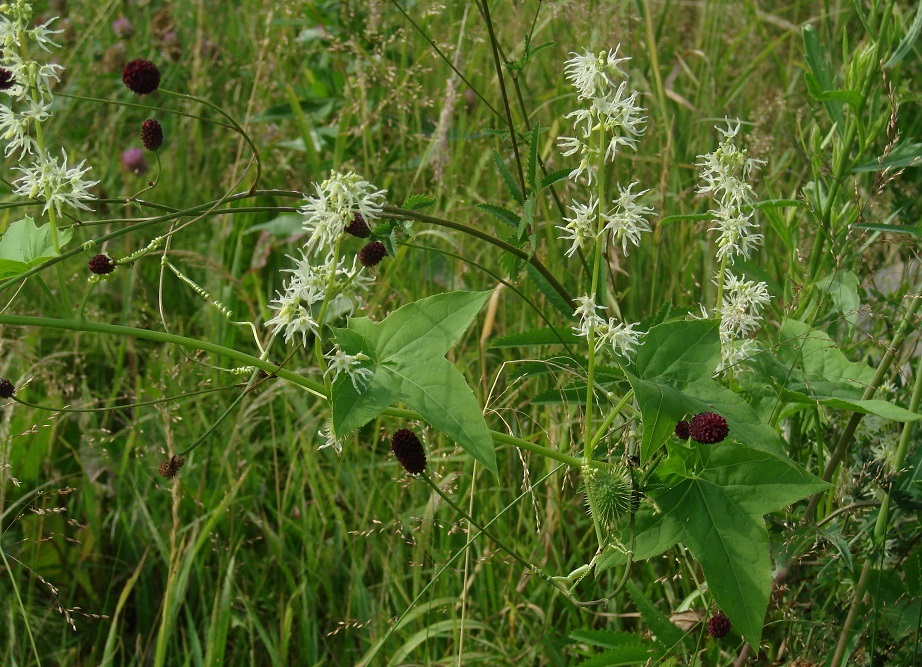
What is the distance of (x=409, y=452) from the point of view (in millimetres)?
1349

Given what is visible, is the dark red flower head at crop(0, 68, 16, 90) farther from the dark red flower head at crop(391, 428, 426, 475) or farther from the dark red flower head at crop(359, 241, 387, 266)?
the dark red flower head at crop(391, 428, 426, 475)

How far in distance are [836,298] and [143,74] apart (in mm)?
1410

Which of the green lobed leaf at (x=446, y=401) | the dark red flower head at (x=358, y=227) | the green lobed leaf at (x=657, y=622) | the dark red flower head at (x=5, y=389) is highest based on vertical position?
the dark red flower head at (x=358, y=227)

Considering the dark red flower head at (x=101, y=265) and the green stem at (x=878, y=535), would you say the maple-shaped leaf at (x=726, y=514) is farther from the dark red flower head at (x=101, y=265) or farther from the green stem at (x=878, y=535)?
the dark red flower head at (x=101, y=265)

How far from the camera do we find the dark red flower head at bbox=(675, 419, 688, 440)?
4.52 ft

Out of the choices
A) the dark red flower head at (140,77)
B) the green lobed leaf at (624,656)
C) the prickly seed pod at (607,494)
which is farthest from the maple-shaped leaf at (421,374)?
the green lobed leaf at (624,656)

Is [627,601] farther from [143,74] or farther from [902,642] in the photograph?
[143,74]

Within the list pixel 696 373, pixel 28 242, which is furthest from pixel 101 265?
pixel 696 373

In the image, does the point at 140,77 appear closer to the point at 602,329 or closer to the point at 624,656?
the point at 602,329

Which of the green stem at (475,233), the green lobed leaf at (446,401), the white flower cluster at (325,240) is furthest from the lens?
the green stem at (475,233)

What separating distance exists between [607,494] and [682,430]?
15 cm

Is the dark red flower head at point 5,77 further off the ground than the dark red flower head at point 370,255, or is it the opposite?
the dark red flower head at point 5,77

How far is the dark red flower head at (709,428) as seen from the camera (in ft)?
4.12

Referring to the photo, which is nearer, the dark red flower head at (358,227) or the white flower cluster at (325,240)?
the white flower cluster at (325,240)
